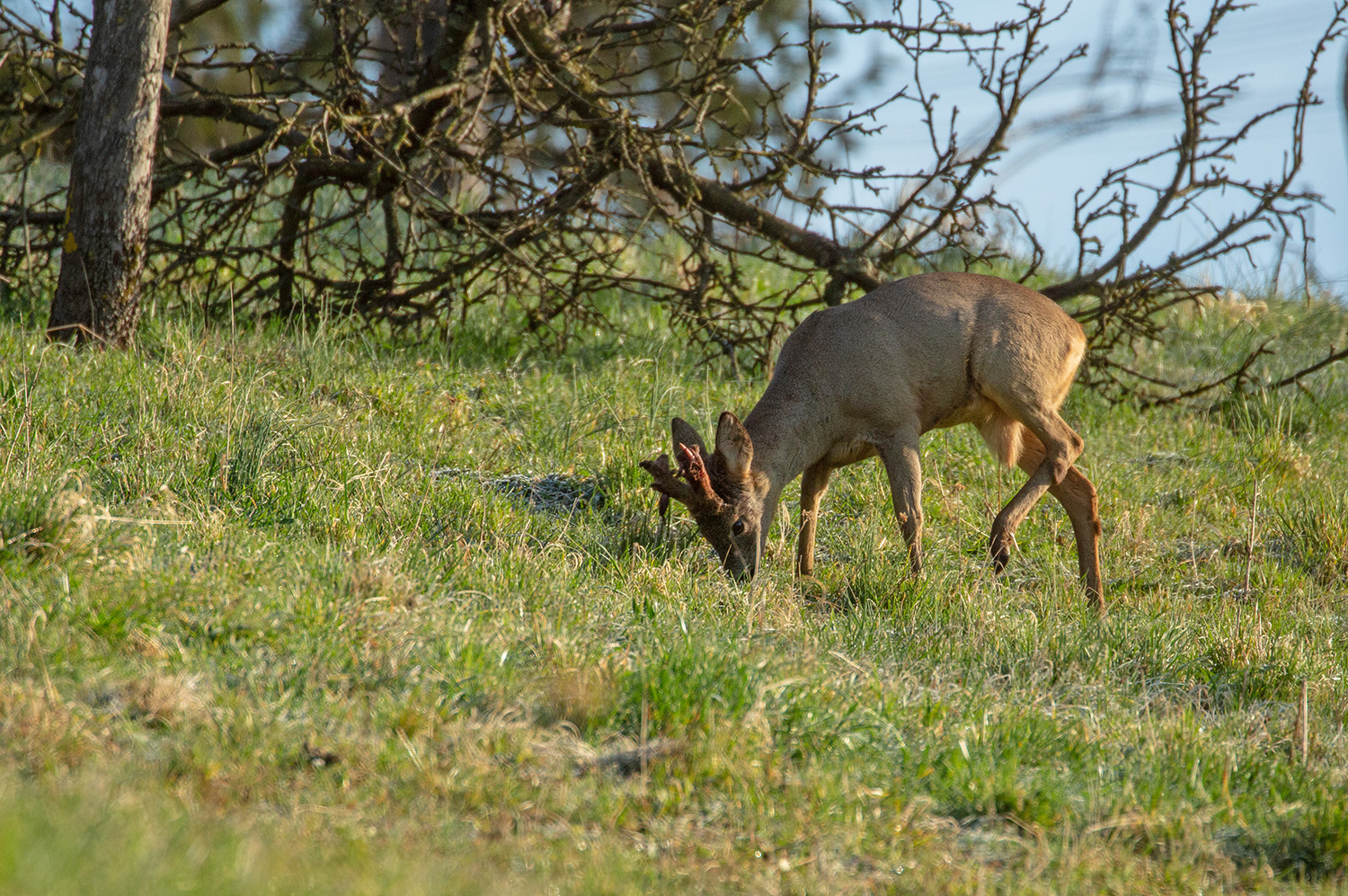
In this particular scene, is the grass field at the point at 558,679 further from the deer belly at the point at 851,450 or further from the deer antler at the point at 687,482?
the deer belly at the point at 851,450

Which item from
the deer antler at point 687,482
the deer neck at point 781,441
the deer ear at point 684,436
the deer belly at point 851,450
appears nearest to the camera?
Answer: the deer antler at point 687,482

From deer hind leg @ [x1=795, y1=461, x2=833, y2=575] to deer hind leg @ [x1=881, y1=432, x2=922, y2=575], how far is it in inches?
16.8

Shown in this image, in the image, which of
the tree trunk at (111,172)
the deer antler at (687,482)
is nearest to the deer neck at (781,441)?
the deer antler at (687,482)

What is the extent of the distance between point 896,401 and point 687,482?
1.24 metres

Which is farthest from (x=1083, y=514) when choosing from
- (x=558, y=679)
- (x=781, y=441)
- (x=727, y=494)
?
(x=558, y=679)

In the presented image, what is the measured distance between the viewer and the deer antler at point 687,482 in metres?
5.93

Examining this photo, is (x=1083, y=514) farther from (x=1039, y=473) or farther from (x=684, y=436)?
(x=684, y=436)

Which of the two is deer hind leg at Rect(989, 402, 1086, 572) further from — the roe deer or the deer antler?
the deer antler

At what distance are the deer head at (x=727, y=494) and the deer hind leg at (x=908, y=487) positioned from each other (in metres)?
0.68

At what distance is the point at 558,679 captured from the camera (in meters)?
Answer: 4.10

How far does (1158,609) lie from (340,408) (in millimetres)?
4614

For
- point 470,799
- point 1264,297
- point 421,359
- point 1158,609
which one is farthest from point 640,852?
point 1264,297

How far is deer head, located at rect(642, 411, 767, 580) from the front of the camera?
6086 millimetres

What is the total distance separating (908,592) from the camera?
236 inches
